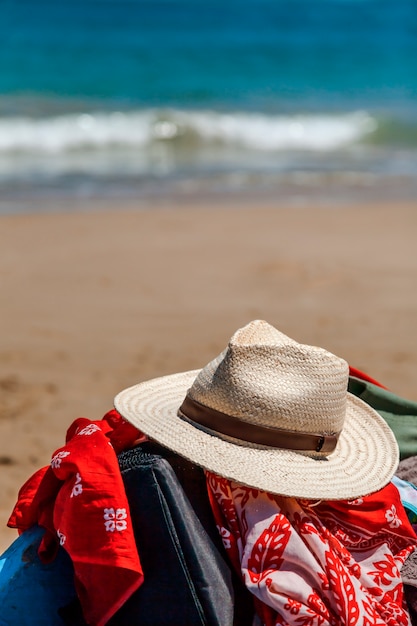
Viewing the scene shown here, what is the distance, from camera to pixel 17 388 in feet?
16.1

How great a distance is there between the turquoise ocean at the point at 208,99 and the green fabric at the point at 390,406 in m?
7.02

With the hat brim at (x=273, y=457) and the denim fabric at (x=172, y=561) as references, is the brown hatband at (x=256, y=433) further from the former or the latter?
the denim fabric at (x=172, y=561)

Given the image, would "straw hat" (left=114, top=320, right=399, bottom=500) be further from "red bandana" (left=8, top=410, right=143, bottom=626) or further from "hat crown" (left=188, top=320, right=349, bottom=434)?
"red bandana" (left=8, top=410, right=143, bottom=626)

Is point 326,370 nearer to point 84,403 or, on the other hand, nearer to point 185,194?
point 84,403

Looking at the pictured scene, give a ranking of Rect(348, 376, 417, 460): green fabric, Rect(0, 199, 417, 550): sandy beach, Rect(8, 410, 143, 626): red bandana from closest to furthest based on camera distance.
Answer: Rect(8, 410, 143, 626): red bandana, Rect(348, 376, 417, 460): green fabric, Rect(0, 199, 417, 550): sandy beach

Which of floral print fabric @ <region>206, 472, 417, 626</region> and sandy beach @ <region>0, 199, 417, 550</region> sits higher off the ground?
floral print fabric @ <region>206, 472, 417, 626</region>

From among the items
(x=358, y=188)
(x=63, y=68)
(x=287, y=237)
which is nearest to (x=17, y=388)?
(x=287, y=237)

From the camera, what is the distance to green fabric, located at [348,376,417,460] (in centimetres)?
291

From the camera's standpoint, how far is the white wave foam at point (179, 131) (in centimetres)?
1427

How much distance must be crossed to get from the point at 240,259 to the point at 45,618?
5422 millimetres

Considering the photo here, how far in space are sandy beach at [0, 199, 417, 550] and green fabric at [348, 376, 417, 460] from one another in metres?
1.45

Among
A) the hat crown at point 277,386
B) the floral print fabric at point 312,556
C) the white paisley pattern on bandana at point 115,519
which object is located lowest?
the floral print fabric at point 312,556

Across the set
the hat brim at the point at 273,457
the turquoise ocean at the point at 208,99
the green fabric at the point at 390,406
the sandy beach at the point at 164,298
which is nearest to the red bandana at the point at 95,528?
the hat brim at the point at 273,457

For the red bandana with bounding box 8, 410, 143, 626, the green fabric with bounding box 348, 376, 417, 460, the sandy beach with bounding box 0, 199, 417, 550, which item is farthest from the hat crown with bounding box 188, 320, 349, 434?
the sandy beach with bounding box 0, 199, 417, 550
